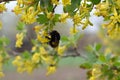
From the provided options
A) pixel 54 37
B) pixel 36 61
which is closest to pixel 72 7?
pixel 54 37

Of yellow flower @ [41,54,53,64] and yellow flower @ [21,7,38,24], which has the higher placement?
yellow flower @ [21,7,38,24]

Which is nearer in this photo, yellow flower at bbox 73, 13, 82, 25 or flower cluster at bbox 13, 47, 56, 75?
yellow flower at bbox 73, 13, 82, 25

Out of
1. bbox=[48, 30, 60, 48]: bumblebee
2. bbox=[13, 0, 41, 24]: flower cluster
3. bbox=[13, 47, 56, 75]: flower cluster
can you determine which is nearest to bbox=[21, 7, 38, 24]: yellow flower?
bbox=[13, 0, 41, 24]: flower cluster

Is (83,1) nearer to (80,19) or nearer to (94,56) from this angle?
(80,19)

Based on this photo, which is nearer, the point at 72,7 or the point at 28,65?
the point at 72,7

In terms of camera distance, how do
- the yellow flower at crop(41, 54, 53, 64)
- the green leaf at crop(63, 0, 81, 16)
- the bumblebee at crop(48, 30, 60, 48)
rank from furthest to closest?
the yellow flower at crop(41, 54, 53, 64) → the bumblebee at crop(48, 30, 60, 48) → the green leaf at crop(63, 0, 81, 16)

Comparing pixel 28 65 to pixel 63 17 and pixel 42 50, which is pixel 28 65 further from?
pixel 63 17

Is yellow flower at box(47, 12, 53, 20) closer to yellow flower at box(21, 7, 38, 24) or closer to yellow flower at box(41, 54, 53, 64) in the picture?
yellow flower at box(21, 7, 38, 24)

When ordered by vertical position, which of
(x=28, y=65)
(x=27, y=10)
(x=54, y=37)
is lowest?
(x=28, y=65)

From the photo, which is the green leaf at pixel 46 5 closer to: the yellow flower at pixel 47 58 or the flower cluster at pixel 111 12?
the flower cluster at pixel 111 12

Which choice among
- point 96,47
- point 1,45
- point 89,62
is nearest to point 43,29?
point 89,62

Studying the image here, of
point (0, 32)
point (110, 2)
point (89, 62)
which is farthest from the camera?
point (0, 32)
